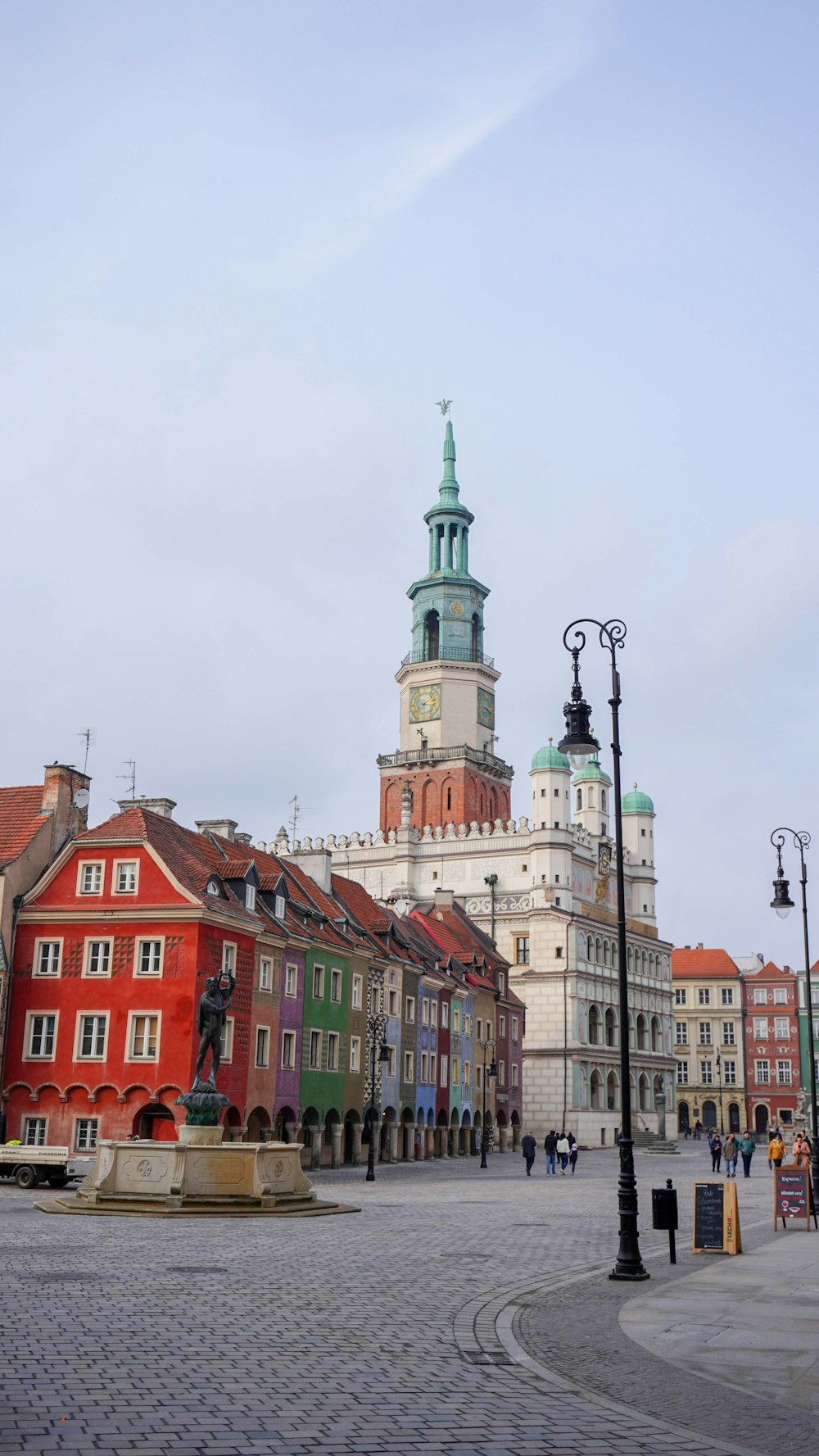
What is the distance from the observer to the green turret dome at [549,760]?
98.9 m

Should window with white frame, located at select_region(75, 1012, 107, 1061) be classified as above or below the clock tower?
below

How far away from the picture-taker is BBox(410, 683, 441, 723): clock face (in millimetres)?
111375

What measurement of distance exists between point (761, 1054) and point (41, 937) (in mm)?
94773

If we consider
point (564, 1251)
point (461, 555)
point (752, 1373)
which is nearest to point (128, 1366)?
point (752, 1373)

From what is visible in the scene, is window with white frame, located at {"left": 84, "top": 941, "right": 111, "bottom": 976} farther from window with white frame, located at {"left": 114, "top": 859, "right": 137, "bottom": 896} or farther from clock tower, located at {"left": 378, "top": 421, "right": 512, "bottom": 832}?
clock tower, located at {"left": 378, "top": 421, "right": 512, "bottom": 832}

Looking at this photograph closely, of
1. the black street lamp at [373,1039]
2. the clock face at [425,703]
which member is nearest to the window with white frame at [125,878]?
the black street lamp at [373,1039]

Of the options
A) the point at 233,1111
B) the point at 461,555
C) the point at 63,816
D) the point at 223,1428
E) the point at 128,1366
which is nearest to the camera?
the point at 223,1428

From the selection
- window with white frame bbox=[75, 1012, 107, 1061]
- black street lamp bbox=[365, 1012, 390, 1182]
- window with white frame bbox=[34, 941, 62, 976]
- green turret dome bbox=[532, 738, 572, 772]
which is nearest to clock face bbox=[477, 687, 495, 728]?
green turret dome bbox=[532, 738, 572, 772]

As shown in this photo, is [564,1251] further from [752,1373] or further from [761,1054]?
[761,1054]

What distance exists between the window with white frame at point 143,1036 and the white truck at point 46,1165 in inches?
283

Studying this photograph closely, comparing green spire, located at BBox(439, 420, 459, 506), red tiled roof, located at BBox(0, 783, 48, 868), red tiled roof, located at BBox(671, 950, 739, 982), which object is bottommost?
red tiled roof, located at BBox(0, 783, 48, 868)

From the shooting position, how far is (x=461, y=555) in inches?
4715

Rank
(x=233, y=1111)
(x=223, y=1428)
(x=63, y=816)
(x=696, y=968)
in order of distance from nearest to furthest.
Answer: (x=223, y=1428)
(x=233, y=1111)
(x=63, y=816)
(x=696, y=968)

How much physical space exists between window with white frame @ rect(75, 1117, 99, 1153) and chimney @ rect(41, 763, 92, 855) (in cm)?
927
